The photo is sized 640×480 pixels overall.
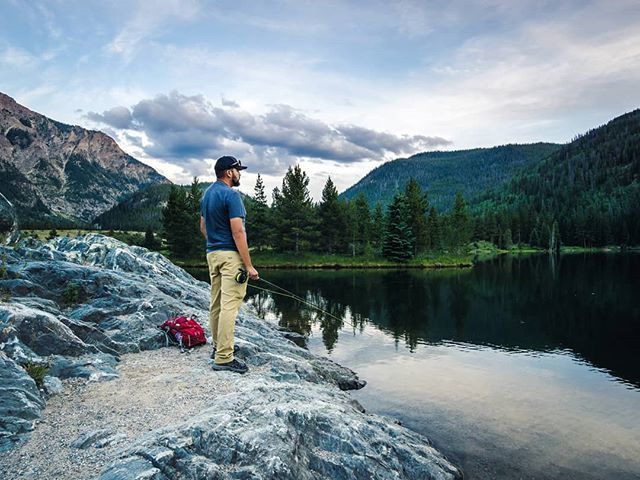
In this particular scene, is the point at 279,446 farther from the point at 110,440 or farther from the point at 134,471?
the point at 110,440

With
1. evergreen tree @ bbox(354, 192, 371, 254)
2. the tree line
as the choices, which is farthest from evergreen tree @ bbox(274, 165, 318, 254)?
evergreen tree @ bbox(354, 192, 371, 254)

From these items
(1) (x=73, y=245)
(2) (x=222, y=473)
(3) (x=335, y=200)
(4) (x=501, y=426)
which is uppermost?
(3) (x=335, y=200)

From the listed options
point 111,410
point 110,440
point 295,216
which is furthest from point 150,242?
point 110,440

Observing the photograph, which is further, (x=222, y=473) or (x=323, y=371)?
(x=323, y=371)

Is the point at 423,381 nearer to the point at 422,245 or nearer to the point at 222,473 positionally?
the point at 222,473

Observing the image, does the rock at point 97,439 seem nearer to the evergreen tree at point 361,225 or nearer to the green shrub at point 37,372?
the green shrub at point 37,372

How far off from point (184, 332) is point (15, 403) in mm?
4568

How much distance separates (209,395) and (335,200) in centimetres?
7297

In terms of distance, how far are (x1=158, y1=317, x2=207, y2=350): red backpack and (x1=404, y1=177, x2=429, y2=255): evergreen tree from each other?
224 feet

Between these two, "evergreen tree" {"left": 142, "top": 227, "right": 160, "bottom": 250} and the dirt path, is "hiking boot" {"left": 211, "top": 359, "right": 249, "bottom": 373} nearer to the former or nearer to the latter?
the dirt path

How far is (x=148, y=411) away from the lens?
6.78 meters

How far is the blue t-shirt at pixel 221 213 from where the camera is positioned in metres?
8.44

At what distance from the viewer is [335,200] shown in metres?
79.4

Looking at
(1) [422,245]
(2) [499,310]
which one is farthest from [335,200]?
(2) [499,310]
